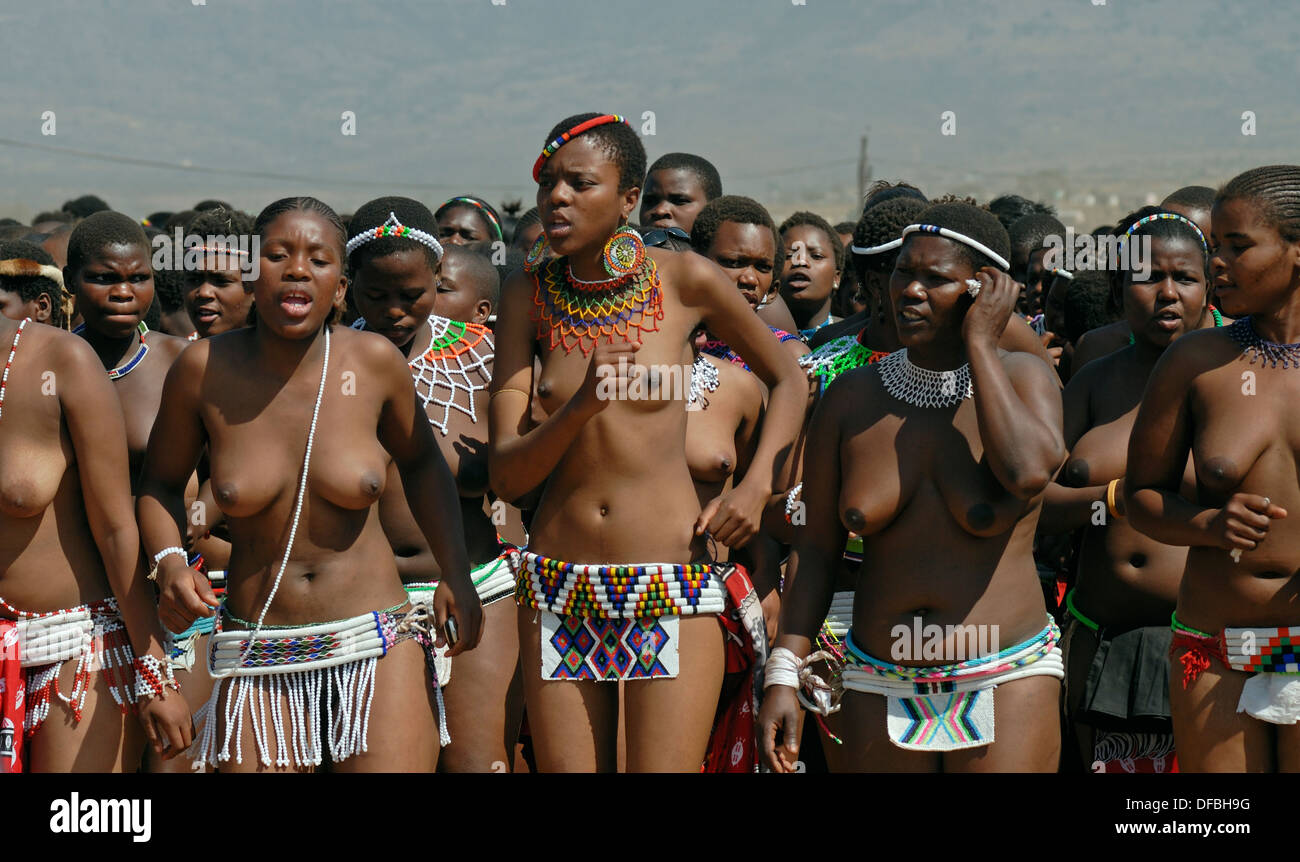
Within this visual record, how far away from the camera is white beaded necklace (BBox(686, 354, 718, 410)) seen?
5.23 meters

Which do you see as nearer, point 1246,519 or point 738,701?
point 1246,519

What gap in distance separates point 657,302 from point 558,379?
0.40 metres

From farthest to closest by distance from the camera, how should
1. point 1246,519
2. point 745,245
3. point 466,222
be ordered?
point 466,222
point 745,245
point 1246,519

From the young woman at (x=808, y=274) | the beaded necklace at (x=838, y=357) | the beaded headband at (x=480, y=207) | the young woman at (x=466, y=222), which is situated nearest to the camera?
the beaded necklace at (x=838, y=357)

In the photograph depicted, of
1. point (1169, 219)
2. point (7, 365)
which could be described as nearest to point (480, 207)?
point (1169, 219)

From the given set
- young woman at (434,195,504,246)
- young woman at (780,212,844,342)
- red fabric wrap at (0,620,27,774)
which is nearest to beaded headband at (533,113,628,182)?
red fabric wrap at (0,620,27,774)

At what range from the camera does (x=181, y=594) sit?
4.13m

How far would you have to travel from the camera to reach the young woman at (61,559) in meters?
4.41

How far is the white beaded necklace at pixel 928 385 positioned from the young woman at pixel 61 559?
7.73ft

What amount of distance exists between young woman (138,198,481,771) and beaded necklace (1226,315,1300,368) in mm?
2426

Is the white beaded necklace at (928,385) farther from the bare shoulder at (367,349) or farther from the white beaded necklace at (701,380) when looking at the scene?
the bare shoulder at (367,349)

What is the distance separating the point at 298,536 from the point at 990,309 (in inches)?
84.7

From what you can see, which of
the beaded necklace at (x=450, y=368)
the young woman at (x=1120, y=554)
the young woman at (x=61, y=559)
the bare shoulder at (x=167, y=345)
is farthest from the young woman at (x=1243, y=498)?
the bare shoulder at (x=167, y=345)

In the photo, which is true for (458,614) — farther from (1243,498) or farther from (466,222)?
(466,222)
